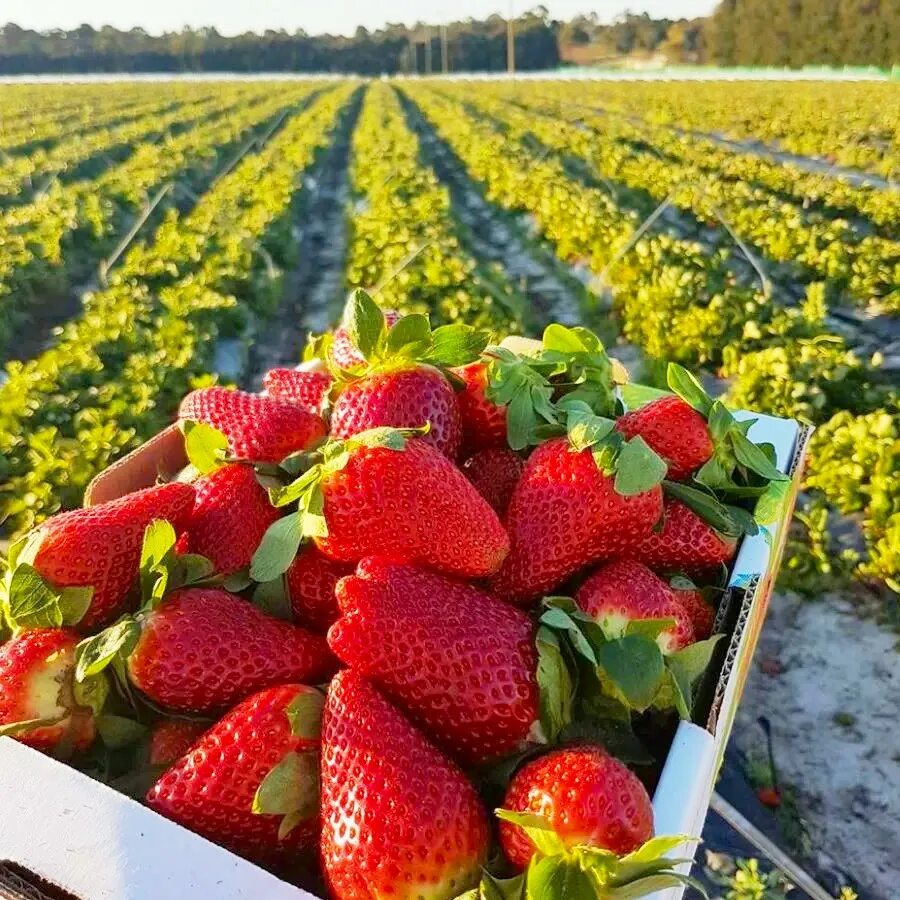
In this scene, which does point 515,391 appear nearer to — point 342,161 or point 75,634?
point 75,634

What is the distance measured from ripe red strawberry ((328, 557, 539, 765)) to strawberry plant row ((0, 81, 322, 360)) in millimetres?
6767

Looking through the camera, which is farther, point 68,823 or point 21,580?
point 21,580

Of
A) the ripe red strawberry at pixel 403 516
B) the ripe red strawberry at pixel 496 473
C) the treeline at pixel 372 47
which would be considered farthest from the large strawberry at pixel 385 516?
the treeline at pixel 372 47

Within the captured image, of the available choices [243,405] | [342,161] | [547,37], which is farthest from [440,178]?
[547,37]

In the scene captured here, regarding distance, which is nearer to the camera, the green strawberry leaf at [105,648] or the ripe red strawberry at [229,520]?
the green strawberry leaf at [105,648]

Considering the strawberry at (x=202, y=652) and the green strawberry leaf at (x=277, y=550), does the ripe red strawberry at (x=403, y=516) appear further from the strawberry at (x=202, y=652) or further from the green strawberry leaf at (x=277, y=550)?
the strawberry at (x=202, y=652)

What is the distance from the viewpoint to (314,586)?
4.44 ft

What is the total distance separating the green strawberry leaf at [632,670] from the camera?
45.1 inches

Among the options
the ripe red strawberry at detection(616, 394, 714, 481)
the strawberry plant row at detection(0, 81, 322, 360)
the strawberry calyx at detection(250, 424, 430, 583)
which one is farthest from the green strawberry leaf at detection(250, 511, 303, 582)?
the strawberry plant row at detection(0, 81, 322, 360)

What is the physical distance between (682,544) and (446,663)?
0.54 meters

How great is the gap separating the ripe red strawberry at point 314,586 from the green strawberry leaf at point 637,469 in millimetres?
444

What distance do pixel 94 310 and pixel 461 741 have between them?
19.4 ft

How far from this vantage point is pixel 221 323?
20.8 feet

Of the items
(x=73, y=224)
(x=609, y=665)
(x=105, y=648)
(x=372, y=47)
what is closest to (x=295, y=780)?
(x=105, y=648)
